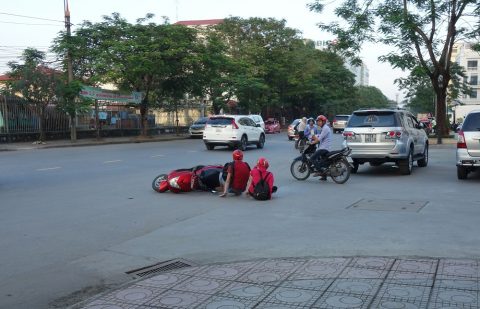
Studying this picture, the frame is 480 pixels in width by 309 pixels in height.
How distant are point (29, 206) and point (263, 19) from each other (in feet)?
161

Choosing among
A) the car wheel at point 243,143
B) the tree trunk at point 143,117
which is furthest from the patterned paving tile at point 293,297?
the tree trunk at point 143,117

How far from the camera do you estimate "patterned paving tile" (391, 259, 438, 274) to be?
531cm

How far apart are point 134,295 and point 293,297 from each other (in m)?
1.43

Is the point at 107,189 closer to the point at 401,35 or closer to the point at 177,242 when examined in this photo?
the point at 177,242

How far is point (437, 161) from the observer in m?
18.6

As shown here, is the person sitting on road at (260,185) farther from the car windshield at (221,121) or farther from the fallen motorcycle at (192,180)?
Result: the car windshield at (221,121)

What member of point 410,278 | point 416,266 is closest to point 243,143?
point 416,266

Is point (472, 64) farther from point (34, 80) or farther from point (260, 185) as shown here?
point (260, 185)

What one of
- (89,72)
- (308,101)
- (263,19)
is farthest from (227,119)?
(308,101)

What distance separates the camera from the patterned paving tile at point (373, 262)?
18.1ft

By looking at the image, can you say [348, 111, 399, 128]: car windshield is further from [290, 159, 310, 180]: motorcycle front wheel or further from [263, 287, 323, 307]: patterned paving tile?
[263, 287, 323, 307]: patterned paving tile

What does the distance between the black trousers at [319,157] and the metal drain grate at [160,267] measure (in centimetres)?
743

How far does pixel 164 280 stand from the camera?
517 cm

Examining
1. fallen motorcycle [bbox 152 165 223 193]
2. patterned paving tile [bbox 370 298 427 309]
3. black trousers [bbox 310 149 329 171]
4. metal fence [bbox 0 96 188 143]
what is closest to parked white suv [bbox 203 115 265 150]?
metal fence [bbox 0 96 188 143]
